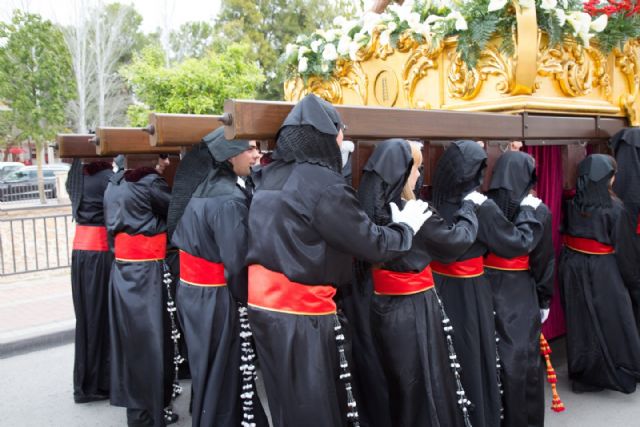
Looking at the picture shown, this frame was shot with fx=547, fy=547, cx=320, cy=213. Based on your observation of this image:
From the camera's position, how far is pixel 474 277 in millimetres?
3318

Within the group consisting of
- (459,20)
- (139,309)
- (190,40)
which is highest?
(190,40)

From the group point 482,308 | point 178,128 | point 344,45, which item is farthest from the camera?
point 344,45

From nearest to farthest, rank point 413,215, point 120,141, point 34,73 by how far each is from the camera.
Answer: point 413,215 < point 120,141 < point 34,73

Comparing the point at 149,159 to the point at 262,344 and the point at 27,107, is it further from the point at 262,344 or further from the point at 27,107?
the point at 27,107

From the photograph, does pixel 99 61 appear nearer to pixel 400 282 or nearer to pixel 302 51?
pixel 302 51

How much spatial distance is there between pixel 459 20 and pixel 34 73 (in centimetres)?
1580

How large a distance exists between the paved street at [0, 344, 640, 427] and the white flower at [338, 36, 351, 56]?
11.1ft

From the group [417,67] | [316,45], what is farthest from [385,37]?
[316,45]

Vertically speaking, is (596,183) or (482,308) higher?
(596,183)

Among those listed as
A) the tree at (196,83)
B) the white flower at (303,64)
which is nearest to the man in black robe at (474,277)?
the white flower at (303,64)

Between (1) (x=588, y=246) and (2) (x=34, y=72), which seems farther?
(2) (x=34, y=72)

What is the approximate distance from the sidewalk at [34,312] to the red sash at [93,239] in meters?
1.70

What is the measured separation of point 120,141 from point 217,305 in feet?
5.24

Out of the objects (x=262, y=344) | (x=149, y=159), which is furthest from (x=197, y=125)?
(x=262, y=344)
